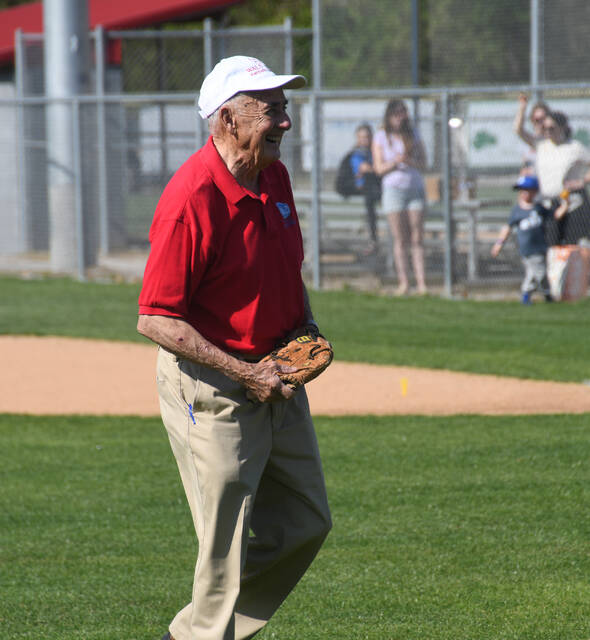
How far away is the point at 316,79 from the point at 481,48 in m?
6.81

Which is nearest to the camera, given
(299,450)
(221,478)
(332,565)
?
(221,478)

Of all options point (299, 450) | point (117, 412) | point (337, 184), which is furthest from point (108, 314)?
point (299, 450)

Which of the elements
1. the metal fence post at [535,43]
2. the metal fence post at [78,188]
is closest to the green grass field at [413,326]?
the metal fence post at [78,188]

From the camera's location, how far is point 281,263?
346 cm

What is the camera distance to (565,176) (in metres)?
12.4

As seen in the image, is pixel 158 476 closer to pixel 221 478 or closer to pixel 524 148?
pixel 221 478

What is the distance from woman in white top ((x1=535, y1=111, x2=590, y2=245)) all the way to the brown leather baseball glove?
9.38 m

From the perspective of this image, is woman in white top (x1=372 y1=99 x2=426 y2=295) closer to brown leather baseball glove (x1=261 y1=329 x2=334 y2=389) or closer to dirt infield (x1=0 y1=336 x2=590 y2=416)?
dirt infield (x1=0 y1=336 x2=590 y2=416)

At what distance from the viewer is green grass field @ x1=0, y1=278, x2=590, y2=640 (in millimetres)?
4410

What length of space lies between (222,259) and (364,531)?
2.53 m

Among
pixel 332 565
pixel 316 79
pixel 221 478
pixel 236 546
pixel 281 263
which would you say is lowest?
pixel 332 565

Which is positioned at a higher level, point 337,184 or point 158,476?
point 337,184

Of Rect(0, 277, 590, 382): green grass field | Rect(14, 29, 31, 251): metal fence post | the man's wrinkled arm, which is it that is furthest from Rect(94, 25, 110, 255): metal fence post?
the man's wrinkled arm

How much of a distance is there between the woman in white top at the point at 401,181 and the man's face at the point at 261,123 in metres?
9.78
